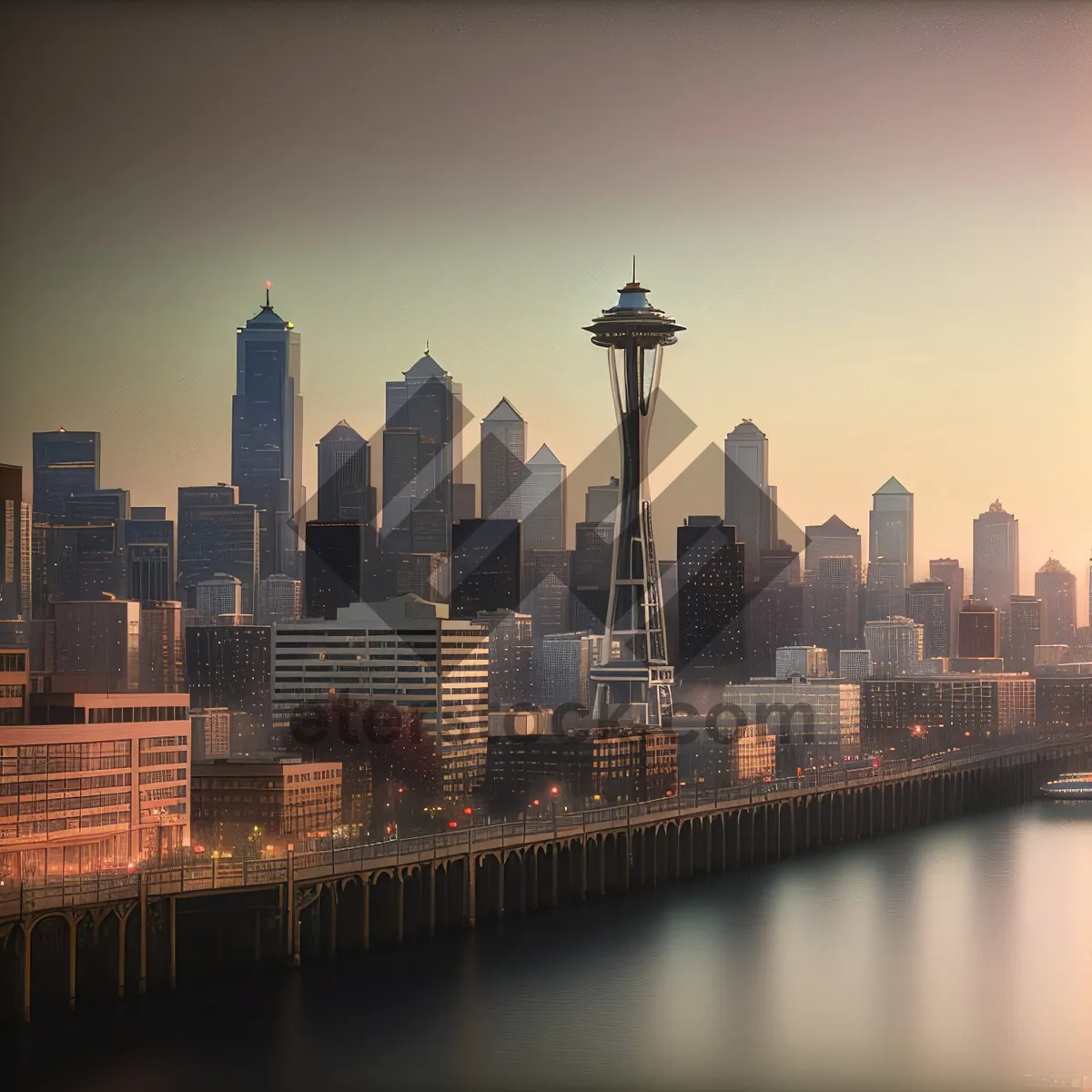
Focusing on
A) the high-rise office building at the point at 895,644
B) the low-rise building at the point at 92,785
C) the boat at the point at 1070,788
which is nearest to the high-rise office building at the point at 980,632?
the high-rise office building at the point at 895,644

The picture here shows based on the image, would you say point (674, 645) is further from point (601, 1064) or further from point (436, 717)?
point (601, 1064)

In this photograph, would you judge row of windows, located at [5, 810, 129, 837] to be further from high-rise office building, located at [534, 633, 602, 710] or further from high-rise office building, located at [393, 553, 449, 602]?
high-rise office building, located at [393, 553, 449, 602]

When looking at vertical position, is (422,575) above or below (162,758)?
above

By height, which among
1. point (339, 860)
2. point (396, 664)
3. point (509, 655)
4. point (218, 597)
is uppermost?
point (218, 597)

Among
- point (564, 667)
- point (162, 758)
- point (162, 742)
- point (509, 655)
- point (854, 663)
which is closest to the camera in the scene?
point (162, 758)

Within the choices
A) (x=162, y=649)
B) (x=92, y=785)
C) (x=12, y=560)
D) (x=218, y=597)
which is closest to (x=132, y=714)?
(x=92, y=785)

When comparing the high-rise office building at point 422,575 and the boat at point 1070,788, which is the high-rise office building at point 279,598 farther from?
the boat at point 1070,788

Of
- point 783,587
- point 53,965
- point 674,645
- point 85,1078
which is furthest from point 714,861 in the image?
point 783,587

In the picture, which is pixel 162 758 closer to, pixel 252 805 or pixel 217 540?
pixel 252 805
